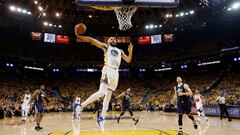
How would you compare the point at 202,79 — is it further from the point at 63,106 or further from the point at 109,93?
the point at 109,93

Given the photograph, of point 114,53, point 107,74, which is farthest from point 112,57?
point 107,74

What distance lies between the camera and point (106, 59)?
629cm

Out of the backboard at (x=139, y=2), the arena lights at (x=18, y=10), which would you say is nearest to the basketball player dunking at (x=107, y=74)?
the backboard at (x=139, y=2)

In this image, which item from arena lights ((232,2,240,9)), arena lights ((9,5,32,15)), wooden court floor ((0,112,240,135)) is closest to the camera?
wooden court floor ((0,112,240,135))

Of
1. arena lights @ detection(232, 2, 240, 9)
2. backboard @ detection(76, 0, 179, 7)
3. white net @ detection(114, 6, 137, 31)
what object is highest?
arena lights @ detection(232, 2, 240, 9)

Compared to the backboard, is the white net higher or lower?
higher

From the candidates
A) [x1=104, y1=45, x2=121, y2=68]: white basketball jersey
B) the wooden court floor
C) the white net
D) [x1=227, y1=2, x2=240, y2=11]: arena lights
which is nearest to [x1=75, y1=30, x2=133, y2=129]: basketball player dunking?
[x1=104, y1=45, x2=121, y2=68]: white basketball jersey

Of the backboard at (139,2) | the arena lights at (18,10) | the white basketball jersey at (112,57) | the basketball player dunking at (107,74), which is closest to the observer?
the basketball player dunking at (107,74)

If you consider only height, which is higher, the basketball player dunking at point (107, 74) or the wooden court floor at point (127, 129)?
the basketball player dunking at point (107, 74)

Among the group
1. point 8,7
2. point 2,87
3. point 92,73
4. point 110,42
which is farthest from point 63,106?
point 110,42

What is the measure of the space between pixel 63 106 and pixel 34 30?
1395cm

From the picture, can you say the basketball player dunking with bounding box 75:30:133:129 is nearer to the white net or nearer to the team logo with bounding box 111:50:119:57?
the team logo with bounding box 111:50:119:57

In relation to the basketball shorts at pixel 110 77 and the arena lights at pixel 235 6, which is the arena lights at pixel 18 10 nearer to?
the arena lights at pixel 235 6

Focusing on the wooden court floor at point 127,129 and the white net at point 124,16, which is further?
the white net at point 124,16
